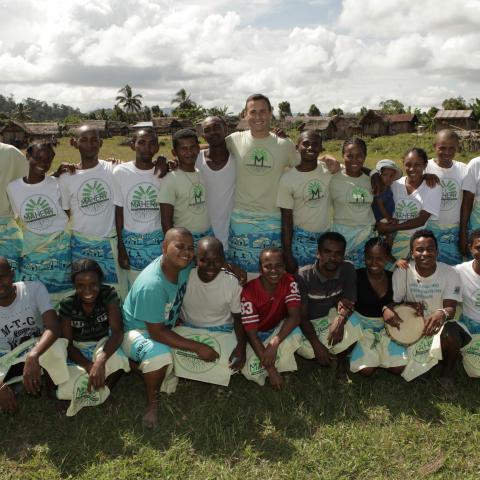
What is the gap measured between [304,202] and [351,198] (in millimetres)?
443

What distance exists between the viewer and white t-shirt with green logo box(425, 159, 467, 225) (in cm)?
471

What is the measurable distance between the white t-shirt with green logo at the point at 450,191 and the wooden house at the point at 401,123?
1894 inches

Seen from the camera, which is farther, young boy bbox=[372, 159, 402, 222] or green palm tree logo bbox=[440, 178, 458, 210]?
green palm tree logo bbox=[440, 178, 458, 210]

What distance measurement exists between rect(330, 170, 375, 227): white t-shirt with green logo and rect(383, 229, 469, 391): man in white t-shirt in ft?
1.96

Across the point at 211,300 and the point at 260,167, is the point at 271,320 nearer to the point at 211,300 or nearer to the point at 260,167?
the point at 211,300

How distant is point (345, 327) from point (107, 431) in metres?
2.04

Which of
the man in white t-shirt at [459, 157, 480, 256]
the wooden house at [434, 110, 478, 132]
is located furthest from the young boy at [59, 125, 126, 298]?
the wooden house at [434, 110, 478, 132]

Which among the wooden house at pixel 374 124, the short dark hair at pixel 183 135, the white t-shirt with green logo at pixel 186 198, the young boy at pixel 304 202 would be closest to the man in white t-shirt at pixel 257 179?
the young boy at pixel 304 202

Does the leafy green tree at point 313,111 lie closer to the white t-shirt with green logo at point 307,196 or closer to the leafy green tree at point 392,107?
the leafy green tree at point 392,107

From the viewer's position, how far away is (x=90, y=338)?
3840 mm

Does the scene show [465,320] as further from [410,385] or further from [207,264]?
[207,264]

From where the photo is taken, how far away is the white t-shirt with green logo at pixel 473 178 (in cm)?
462

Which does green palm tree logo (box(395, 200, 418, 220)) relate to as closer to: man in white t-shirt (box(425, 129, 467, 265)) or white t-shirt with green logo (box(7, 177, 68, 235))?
man in white t-shirt (box(425, 129, 467, 265))

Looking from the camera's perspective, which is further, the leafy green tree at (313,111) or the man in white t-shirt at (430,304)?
the leafy green tree at (313,111)
